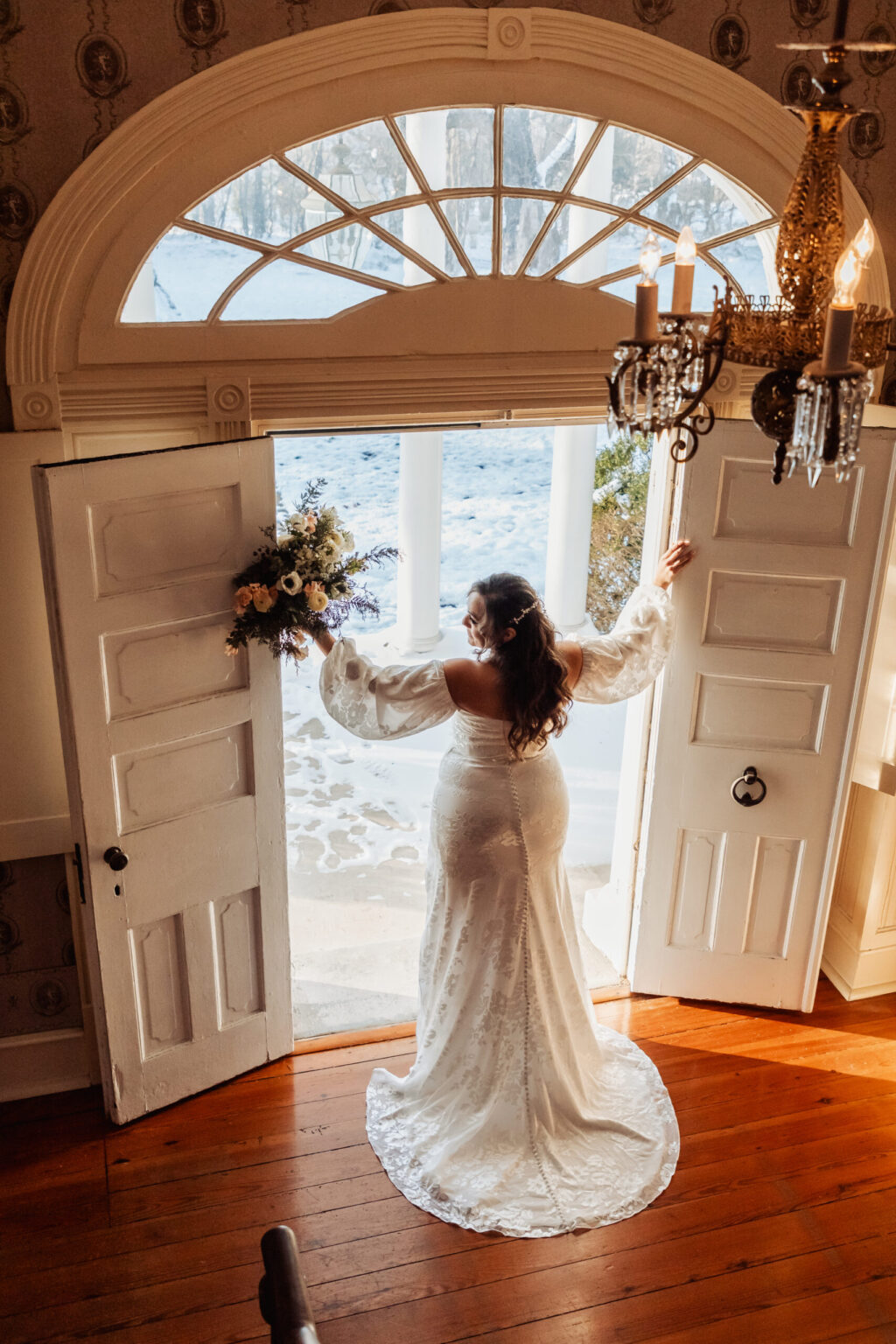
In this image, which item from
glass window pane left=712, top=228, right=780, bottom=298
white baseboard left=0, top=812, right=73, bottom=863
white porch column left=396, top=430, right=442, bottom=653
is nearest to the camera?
white baseboard left=0, top=812, right=73, bottom=863

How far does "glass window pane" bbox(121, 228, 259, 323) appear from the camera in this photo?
3.27 meters

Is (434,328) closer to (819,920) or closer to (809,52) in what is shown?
(809,52)

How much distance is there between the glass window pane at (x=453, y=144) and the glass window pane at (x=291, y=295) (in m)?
0.39

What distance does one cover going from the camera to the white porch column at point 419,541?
25.1 ft

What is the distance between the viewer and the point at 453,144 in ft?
11.0

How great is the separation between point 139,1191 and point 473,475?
865cm

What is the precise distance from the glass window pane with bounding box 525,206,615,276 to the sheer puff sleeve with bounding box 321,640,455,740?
4.25 feet

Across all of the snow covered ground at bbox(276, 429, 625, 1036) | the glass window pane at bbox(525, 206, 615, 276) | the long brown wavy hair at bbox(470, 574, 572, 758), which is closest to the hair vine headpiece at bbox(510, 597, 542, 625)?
the long brown wavy hair at bbox(470, 574, 572, 758)

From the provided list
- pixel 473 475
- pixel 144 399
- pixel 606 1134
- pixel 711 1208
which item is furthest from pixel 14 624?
pixel 473 475

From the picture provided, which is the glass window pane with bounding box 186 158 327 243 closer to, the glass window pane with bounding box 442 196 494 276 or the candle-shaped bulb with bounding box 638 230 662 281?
the glass window pane with bounding box 442 196 494 276

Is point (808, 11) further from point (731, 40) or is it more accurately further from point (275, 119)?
point (275, 119)

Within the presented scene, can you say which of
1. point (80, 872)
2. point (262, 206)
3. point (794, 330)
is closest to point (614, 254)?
point (262, 206)

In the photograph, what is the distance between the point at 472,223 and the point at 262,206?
0.63m

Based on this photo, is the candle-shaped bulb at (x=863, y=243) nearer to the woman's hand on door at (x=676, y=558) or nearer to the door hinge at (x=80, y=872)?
the woman's hand on door at (x=676, y=558)
